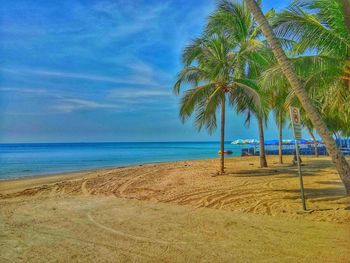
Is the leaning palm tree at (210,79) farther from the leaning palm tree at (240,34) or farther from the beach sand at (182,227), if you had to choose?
the beach sand at (182,227)

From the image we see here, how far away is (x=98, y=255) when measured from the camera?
14.4 feet

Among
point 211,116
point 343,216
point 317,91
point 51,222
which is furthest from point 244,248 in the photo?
point 211,116

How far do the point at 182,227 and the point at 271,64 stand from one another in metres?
8.50

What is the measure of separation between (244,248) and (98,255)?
7.39ft

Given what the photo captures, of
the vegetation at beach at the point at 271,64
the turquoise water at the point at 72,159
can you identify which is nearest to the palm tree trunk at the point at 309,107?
the vegetation at beach at the point at 271,64

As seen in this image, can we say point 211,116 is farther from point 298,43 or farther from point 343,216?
point 343,216

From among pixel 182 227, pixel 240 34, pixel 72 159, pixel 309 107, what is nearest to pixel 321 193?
pixel 309 107

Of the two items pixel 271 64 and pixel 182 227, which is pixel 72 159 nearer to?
pixel 271 64

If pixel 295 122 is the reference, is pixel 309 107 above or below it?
above

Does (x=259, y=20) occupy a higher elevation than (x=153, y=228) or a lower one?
higher

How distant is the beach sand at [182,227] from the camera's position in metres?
4.33

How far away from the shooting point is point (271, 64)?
11.8 m

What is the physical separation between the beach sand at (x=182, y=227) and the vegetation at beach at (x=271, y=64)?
6.74 ft

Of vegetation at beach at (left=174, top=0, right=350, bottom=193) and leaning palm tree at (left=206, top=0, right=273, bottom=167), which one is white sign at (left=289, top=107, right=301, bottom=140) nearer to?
vegetation at beach at (left=174, top=0, right=350, bottom=193)
